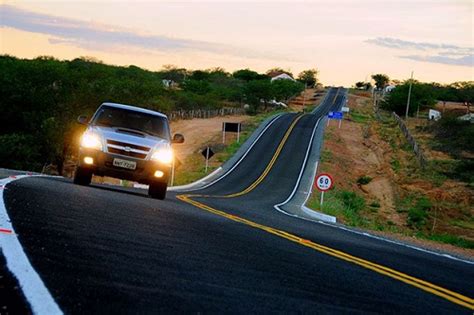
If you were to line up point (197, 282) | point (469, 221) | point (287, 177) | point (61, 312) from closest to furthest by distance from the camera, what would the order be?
point (61, 312), point (197, 282), point (469, 221), point (287, 177)

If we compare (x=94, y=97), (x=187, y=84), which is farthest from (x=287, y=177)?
(x=187, y=84)

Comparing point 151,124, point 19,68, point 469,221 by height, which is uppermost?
point 19,68

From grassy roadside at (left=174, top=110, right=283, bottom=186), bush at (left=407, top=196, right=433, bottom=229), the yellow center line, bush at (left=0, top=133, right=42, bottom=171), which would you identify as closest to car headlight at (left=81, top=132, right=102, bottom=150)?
the yellow center line

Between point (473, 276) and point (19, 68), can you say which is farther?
point (19, 68)

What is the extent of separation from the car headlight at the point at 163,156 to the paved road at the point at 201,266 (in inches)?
126

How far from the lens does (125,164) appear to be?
14836 mm

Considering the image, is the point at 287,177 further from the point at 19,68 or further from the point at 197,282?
the point at 197,282

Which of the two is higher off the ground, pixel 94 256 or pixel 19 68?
pixel 19 68

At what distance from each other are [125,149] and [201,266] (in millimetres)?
8818

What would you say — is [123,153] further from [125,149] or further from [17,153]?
[17,153]

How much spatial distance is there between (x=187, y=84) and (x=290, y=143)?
254 ft

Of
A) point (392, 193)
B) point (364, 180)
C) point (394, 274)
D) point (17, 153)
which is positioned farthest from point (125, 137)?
point (364, 180)

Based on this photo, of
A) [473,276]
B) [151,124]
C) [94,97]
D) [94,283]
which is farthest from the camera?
[94,97]

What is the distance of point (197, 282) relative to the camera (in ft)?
18.5
